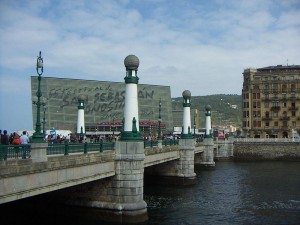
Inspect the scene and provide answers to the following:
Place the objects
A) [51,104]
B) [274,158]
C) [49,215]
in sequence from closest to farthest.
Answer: [49,215], [274,158], [51,104]

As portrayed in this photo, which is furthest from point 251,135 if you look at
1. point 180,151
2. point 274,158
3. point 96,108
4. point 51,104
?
point 180,151

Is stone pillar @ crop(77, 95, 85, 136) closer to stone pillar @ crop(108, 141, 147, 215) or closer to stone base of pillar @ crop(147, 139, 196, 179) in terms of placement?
stone pillar @ crop(108, 141, 147, 215)

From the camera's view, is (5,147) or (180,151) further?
(180,151)

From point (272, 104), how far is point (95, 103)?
1790 inches

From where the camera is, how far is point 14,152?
53.4 feet

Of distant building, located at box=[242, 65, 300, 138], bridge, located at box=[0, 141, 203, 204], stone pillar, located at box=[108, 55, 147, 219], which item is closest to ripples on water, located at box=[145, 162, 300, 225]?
stone pillar, located at box=[108, 55, 147, 219]

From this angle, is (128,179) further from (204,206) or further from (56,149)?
(204,206)

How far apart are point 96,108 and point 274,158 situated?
46010 millimetres

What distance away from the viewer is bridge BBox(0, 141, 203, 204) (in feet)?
50.0

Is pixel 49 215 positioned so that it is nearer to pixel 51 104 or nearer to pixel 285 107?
pixel 51 104

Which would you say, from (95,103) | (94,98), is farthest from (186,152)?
(95,103)

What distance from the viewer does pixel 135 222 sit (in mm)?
22609

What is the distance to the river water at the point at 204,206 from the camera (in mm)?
24266

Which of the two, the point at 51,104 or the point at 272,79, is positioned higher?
the point at 272,79
